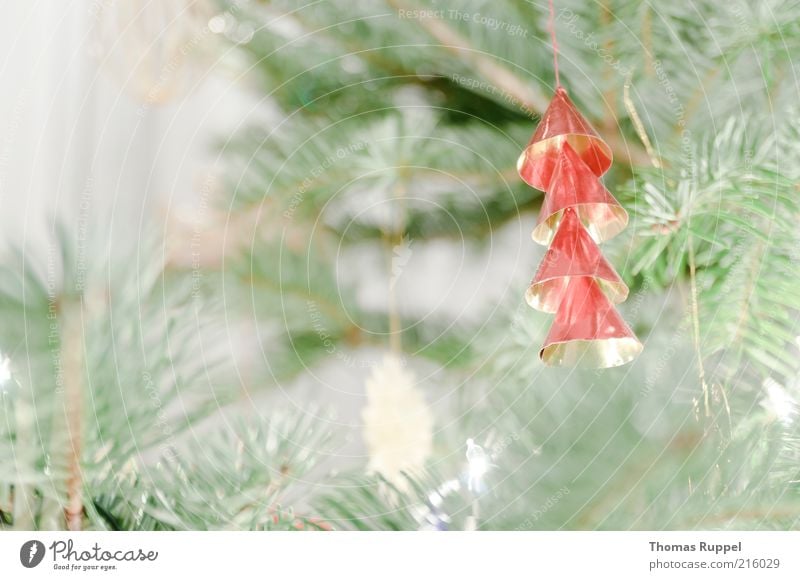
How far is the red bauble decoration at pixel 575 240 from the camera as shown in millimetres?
295

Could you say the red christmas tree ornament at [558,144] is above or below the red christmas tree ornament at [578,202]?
above

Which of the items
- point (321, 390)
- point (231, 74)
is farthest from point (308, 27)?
point (321, 390)

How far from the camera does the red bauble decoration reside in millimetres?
295

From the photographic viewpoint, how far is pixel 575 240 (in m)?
0.30

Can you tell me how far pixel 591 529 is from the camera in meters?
0.33

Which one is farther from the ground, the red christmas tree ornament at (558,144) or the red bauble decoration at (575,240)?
the red christmas tree ornament at (558,144)

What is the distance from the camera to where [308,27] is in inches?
14.3

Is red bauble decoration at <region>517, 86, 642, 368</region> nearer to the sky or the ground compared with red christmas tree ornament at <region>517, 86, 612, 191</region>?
nearer to the ground

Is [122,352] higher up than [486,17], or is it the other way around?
[486,17]
